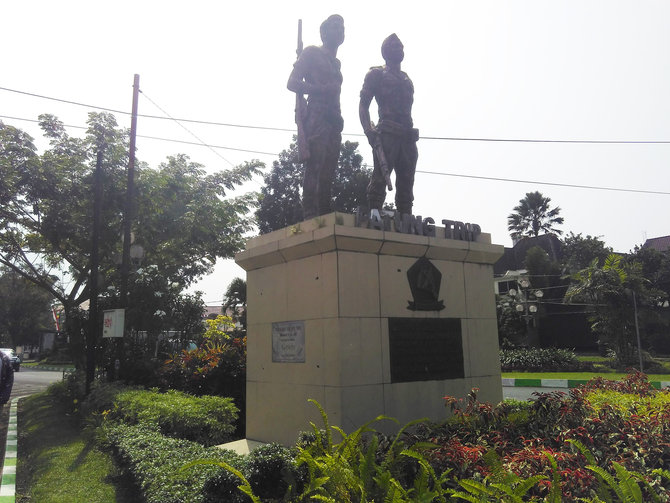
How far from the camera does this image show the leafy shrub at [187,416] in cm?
686

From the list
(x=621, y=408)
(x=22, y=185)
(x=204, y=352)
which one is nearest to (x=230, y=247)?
(x=22, y=185)

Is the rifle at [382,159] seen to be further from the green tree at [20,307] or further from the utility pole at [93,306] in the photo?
the green tree at [20,307]

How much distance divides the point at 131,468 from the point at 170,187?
44.7 ft

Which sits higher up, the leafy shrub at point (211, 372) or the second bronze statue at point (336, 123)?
the second bronze statue at point (336, 123)

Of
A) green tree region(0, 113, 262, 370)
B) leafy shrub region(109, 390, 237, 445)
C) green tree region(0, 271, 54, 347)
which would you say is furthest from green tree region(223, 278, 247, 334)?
green tree region(0, 271, 54, 347)

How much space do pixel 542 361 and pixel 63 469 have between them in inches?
815

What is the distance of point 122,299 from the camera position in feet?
41.9

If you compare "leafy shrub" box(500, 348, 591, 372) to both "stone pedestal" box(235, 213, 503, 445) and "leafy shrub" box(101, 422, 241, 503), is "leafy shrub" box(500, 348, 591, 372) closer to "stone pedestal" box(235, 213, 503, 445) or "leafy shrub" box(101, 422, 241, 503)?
"stone pedestal" box(235, 213, 503, 445)

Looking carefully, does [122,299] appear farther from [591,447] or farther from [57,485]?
[591,447]

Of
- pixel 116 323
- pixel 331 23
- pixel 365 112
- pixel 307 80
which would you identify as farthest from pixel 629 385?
pixel 116 323

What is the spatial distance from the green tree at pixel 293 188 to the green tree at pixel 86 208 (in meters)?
10.6

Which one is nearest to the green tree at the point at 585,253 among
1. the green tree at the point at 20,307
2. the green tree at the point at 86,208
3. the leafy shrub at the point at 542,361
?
the leafy shrub at the point at 542,361

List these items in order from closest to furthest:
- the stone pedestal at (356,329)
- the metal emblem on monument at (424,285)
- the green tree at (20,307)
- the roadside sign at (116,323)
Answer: the stone pedestal at (356,329) → the metal emblem on monument at (424,285) → the roadside sign at (116,323) → the green tree at (20,307)

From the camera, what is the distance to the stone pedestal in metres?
5.73
